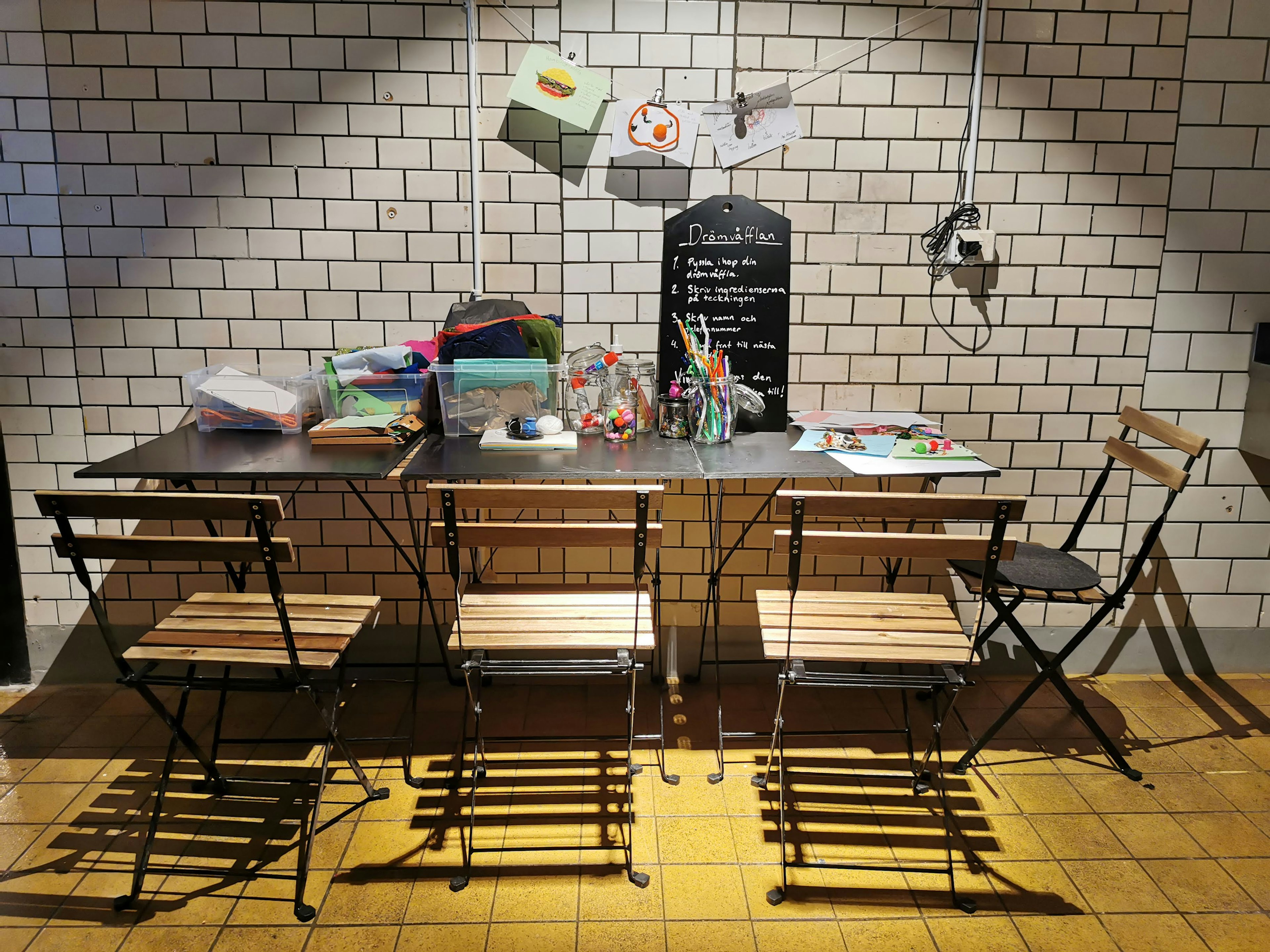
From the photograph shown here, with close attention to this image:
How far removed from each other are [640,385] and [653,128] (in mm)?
929

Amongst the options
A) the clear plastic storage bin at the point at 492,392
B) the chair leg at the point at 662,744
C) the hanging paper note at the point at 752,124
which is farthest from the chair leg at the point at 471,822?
the hanging paper note at the point at 752,124

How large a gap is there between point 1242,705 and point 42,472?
4776 millimetres

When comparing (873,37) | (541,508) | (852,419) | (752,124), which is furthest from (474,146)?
(852,419)

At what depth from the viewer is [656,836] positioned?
2766 mm

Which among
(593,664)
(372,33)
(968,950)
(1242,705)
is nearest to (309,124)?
(372,33)

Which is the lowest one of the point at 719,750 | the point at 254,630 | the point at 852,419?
the point at 719,750

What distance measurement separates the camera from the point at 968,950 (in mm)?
2330

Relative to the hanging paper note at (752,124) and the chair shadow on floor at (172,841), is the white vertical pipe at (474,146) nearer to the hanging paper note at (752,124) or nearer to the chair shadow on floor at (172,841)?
the hanging paper note at (752,124)

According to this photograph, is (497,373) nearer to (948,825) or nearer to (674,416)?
(674,416)

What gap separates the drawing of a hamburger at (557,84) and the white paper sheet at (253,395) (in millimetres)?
1401

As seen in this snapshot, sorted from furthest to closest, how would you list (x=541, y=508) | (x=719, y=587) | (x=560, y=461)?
(x=719, y=587) < (x=560, y=461) < (x=541, y=508)

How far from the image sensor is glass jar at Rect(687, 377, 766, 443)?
10.4ft

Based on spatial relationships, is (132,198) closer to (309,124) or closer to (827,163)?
(309,124)

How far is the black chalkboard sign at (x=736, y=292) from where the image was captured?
3.36 m
